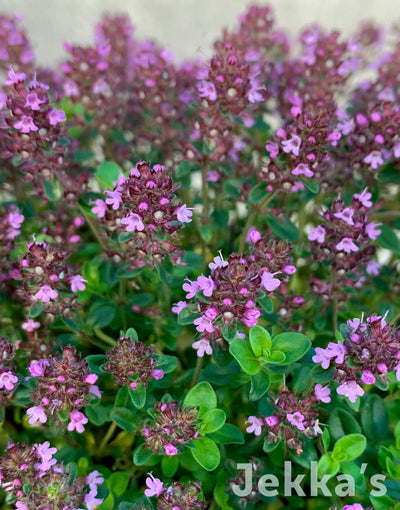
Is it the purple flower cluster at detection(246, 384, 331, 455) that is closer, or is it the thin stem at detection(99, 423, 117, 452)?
the purple flower cluster at detection(246, 384, 331, 455)

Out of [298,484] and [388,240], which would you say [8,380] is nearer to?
[298,484]

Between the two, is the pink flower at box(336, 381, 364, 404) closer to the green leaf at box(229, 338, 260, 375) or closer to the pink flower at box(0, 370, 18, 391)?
the green leaf at box(229, 338, 260, 375)

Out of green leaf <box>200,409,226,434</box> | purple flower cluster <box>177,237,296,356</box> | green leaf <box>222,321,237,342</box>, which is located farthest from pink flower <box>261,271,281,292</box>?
green leaf <box>200,409,226,434</box>

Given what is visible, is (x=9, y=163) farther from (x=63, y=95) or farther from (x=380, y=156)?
(x=380, y=156)

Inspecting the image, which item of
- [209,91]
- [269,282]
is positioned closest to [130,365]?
[269,282]

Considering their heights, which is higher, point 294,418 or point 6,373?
point 6,373
